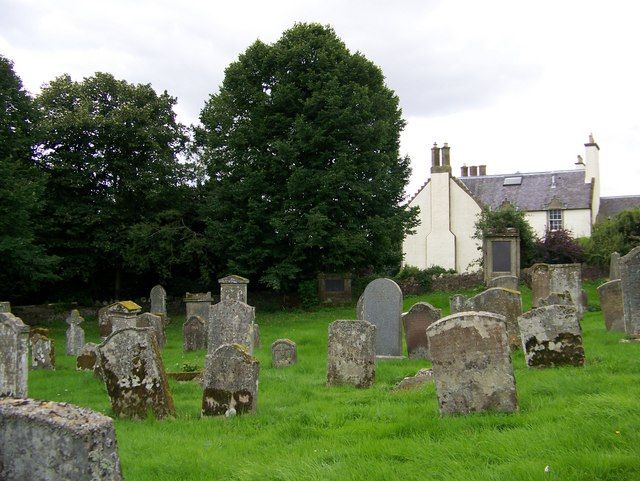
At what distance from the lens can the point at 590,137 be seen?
156 ft

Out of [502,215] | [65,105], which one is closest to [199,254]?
[65,105]

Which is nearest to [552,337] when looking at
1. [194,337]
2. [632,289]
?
[632,289]

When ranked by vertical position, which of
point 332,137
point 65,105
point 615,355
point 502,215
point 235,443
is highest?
point 65,105

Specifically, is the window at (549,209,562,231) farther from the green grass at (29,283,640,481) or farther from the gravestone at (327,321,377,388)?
the gravestone at (327,321,377,388)

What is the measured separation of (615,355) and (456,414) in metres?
4.83

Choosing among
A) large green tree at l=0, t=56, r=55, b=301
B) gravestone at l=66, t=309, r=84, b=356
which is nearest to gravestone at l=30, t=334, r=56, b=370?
gravestone at l=66, t=309, r=84, b=356

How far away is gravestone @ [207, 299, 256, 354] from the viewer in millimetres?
14258

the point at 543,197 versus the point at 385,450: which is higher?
the point at 543,197

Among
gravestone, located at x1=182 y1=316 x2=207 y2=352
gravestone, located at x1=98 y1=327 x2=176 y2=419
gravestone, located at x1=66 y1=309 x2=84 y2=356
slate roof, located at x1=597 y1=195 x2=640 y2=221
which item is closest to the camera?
gravestone, located at x1=98 y1=327 x2=176 y2=419

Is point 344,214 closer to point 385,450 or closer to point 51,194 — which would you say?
point 51,194

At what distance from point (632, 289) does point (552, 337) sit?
3.52 metres

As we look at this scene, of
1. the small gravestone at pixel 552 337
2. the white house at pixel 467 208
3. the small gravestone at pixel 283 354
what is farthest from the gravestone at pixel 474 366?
the white house at pixel 467 208

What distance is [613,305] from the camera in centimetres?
1564

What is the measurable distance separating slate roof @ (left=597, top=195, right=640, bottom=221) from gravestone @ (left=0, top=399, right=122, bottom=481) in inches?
1997
